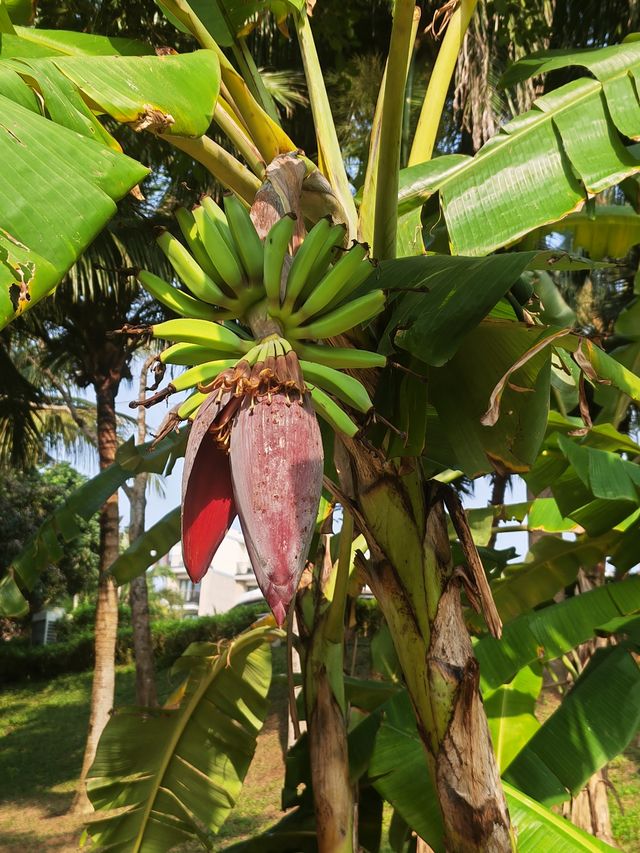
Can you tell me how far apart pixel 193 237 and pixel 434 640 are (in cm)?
105

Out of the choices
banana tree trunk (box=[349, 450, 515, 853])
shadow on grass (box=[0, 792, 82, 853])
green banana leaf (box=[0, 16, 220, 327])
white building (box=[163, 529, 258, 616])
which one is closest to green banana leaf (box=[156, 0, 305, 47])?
green banana leaf (box=[0, 16, 220, 327])

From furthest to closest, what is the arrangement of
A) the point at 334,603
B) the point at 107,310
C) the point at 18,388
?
1. the point at 107,310
2. the point at 18,388
3. the point at 334,603

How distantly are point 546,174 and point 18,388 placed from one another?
23.6 ft

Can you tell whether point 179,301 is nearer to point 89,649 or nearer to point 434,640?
point 434,640

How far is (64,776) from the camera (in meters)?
10.0

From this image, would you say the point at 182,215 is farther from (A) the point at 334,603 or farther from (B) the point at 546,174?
Result: (A) the point at 334,603

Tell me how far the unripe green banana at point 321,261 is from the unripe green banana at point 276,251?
12 cm

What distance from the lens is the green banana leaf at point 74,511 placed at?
11.6ft

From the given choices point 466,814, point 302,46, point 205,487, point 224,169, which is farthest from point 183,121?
point 466,814

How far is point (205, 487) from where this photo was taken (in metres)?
1.23

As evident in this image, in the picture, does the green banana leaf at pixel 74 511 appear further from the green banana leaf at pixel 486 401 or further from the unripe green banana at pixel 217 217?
→ the unripe green banana at pixel 217 217

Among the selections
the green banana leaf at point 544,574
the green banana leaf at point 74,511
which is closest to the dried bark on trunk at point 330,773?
the green banana leaf at point 74,511

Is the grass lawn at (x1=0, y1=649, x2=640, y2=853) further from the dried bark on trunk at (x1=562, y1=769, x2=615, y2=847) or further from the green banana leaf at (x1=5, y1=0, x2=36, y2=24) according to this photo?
the green banana leaf at (x1=5, y1=0, x2=36, y2=24)

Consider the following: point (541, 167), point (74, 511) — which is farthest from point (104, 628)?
point (541, 167)
